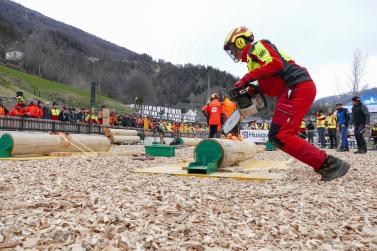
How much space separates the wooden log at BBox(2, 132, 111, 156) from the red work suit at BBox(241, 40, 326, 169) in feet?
18.5

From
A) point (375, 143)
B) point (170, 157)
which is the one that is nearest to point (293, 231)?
point (170, 157)

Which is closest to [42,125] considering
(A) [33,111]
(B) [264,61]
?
(A) [33,111]

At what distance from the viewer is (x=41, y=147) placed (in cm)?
845

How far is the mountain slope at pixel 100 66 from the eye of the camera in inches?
3130

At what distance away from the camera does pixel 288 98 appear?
14.6 feet

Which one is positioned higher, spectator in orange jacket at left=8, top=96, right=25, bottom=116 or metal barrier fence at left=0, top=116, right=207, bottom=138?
spectator in orange jacket at left=8, top=96, right=25, bottom=116

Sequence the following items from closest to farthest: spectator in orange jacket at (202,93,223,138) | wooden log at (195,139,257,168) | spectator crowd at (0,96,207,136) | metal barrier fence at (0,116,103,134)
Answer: wooden log at (195,139,257,168) → spectator in orange jacket at (202,93,223,138) → metal barrier fence at (0,116,103,134) → spectator crowd at (0,96,207,136)

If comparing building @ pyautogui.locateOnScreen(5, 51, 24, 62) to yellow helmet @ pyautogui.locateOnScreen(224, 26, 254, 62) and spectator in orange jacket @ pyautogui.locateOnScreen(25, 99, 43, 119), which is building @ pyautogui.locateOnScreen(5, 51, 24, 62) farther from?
yellow helmet @ pyautogui.locateOnScreen(224, 26, 254, 62)

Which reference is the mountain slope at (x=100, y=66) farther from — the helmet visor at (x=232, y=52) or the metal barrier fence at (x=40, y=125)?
the helmet visor at (x=232, y=52)

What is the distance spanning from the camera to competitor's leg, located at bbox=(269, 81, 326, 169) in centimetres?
438

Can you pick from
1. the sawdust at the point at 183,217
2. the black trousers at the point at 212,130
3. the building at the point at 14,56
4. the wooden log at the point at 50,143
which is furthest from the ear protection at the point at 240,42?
the building at the point at 14,56

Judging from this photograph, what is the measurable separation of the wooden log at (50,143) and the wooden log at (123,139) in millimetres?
6930

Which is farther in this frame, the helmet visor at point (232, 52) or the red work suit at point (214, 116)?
the red work suit at point (214, 116)

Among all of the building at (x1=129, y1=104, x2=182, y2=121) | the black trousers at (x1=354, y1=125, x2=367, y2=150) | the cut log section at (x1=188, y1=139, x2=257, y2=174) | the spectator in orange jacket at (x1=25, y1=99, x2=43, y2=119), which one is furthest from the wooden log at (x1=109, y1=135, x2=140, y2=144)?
the cut log section at (x1=188, y1=139, x2=257, y2=174)
